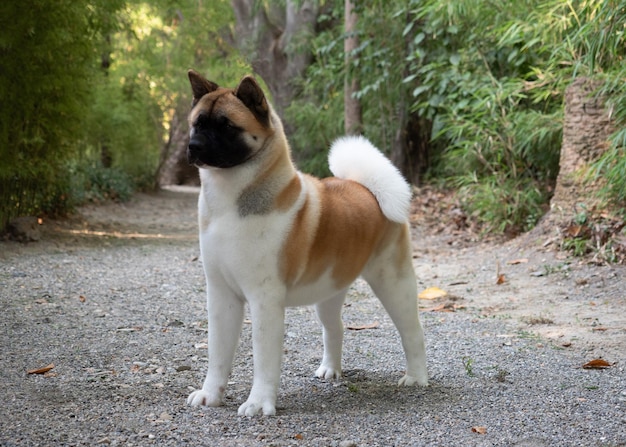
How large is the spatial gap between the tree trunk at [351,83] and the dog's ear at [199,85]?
25.3 ft

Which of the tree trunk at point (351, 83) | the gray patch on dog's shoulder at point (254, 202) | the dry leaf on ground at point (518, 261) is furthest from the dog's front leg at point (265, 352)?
the tree trunk at point (351, 83)

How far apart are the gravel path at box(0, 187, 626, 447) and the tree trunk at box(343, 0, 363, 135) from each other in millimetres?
4641

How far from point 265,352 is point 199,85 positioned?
3.63 ft

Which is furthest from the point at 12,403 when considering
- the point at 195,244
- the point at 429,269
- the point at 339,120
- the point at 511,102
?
the point at 339,120

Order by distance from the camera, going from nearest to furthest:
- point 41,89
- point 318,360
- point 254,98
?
1. point 254,98
2. point 318,360
3. point 41,89

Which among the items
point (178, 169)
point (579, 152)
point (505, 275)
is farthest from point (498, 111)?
point (178, 169)

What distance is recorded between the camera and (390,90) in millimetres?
10875

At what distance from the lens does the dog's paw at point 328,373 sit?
138 inches

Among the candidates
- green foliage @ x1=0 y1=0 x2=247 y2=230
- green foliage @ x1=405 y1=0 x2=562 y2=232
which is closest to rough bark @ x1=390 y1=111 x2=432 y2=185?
green foliage @ x1=405 y1=0 x2=562 y2=232

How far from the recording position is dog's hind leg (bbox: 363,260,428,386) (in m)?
3.35

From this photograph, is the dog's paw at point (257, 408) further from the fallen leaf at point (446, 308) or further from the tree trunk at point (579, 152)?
the tree trunk at point (579, 152)

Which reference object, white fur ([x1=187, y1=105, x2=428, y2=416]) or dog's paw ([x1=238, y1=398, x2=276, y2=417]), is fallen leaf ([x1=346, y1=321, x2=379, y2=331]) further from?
dog's paw ([x1=238, y1=398, x2=276, y2=417])

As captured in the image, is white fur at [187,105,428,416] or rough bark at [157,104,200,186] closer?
white fur at [187,105,428,416]

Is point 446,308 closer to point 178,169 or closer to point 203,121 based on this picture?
point 203,121
